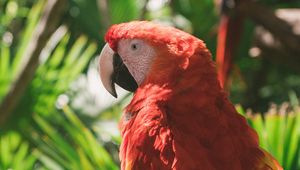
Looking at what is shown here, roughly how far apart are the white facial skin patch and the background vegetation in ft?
0.97

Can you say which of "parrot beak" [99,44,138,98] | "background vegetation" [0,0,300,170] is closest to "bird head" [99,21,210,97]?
"parrot beak" [99,44,138,98]

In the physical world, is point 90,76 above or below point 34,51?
below

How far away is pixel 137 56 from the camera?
3.76 feet

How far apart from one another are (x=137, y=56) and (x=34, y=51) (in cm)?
48

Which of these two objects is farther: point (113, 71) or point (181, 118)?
point (113, 71)

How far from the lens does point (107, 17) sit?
6.01 ft

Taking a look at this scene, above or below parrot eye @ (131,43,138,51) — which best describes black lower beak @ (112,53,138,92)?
below

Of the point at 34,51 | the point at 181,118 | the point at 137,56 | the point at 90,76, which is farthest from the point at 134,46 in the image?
the point at 90,76

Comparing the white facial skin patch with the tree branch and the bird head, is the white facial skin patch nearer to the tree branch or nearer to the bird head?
the bird head

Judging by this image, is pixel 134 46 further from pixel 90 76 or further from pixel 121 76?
pixel 90 76

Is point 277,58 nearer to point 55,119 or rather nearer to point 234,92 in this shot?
point 234,92

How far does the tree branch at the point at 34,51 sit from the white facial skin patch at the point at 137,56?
0.40 m

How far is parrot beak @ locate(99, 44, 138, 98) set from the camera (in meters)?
1.20

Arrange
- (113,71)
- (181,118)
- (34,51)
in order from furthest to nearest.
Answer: (34,51)
(113,71)
(181,118)
